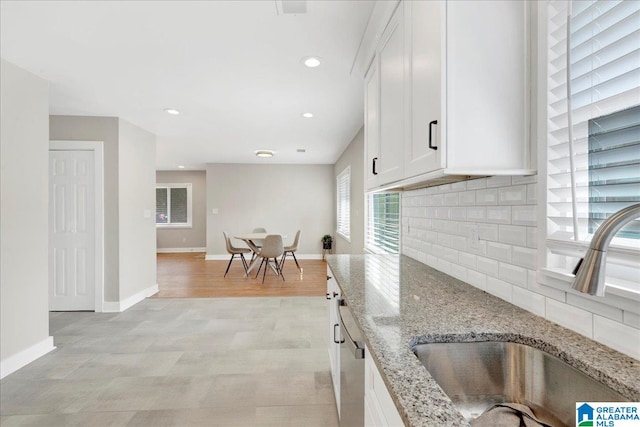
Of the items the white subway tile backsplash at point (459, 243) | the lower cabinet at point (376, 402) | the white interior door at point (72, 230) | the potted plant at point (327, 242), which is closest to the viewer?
the lower cabinet at point (376, 402)

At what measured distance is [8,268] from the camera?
2332 millimetres

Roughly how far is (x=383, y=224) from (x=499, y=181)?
226 cm

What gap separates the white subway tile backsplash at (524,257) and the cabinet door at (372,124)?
2.97ft

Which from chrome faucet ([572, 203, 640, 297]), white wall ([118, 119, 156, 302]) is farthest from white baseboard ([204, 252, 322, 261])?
chrome faucet ([572, 203, 640, 297])

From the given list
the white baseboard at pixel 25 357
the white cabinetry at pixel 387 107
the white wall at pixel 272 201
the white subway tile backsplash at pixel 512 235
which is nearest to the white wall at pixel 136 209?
the white baseboard at pixel 25 357

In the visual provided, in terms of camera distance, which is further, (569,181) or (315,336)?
(315,336)

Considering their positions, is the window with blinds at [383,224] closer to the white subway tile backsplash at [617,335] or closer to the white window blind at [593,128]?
the white window blind at [593,128]

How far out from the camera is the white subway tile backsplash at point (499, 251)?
120cm

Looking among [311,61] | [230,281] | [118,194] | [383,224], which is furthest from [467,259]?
[230,281]

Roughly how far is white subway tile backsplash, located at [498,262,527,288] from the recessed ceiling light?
75.5 inches

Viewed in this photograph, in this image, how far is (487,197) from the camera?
1335 mm

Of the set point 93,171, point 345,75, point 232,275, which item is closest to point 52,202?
point 93,171

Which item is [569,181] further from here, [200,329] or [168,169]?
[168,169]

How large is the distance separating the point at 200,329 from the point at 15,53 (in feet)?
8.87
